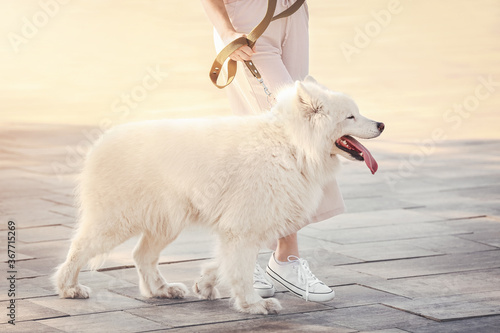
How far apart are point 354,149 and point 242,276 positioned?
973 millimetres

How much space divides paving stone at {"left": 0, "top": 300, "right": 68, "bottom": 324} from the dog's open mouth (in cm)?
185

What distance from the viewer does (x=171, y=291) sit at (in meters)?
4.98

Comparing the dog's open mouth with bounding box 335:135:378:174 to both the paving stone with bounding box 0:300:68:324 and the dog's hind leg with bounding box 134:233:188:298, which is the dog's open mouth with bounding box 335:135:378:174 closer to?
the dog's hind leg with bounding box 134:233:188:298

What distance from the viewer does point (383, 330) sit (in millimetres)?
4289

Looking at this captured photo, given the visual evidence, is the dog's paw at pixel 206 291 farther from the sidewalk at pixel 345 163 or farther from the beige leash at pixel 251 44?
the beige leash at pixel 251 44

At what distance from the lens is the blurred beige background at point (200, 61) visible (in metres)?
13.3

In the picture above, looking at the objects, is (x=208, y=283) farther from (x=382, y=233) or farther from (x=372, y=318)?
(x=382, y=233)

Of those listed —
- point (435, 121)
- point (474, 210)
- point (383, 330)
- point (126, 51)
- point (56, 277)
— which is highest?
point (126, 51)

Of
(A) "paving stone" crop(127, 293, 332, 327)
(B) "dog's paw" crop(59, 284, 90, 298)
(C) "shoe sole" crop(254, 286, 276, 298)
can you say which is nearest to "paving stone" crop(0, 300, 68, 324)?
(B) "dog's paw" crop(59, 284, 90, 298)

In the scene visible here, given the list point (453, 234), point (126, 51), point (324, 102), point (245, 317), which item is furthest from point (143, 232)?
point (126, 51)

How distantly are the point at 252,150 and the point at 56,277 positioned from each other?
1443 millimetres

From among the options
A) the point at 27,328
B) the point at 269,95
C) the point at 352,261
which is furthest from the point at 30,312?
the point at 352,261

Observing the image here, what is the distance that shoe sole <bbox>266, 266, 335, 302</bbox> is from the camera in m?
4.91

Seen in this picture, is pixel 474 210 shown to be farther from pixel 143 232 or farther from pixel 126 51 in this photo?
pixel 126 51
